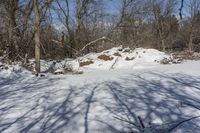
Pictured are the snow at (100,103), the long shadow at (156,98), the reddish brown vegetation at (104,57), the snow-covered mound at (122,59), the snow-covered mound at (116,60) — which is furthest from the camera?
the reddish brown vegetation at (104,57)

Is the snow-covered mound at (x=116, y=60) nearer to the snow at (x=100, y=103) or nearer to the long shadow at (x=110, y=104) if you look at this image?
the snow at (x=100, y=103)

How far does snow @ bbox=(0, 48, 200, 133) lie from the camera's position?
234 inches

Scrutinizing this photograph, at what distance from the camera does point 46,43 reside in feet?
71.0

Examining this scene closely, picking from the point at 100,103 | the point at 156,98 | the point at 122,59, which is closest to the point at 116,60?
the point at 122,59

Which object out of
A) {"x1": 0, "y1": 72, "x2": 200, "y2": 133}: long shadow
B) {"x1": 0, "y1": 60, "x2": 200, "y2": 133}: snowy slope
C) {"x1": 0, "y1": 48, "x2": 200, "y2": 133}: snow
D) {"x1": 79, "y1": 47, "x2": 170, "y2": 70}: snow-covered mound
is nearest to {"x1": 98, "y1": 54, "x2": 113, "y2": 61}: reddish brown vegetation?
{"x1": 79, "y1": 47, "x2": 170, "y2": 70}: snow-covered mound

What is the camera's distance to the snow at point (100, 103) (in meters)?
5.95

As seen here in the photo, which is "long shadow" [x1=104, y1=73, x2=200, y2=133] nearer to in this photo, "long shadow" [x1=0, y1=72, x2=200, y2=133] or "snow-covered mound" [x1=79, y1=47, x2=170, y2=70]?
"long shadow" [x1=0, y1=72, x2=200, y2=133]

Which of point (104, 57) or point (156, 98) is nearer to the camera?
point (156, 98)

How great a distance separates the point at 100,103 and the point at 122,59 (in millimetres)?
9930

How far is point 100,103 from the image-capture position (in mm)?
7207

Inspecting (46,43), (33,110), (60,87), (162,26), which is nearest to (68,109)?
(33,110)

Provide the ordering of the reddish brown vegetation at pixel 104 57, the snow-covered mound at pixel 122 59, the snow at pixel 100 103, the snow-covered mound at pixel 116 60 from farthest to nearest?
the reddish brown vegetation at pixel 104 57 → the snow-covered mound at pixel 122 59 → the snow-covered mound at pixel 116 60 → the snow at pixel 100 103

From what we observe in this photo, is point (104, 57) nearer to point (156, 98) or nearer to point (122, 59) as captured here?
point (122, 59)

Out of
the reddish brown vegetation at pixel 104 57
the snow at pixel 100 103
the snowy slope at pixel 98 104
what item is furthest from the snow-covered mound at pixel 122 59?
the snowy slope at pixel 98 104
